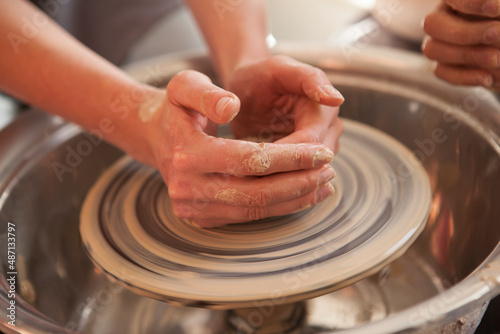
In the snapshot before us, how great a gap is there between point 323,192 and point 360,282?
32cm

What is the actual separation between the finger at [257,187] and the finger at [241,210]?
16 millimetres

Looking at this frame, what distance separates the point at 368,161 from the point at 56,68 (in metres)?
0.61

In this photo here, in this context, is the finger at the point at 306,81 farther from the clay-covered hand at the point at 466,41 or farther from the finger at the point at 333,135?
the clay-covered hand at the point at 466,41

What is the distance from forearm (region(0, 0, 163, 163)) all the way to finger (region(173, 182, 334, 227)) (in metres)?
0.18

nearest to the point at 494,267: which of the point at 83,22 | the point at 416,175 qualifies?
the point at 416,175

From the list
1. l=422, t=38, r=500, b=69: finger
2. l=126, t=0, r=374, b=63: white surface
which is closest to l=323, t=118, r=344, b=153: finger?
l=422, t=38, r=500, b=69: finger

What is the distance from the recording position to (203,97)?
680mm

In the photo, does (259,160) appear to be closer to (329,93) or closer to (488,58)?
(329,93)

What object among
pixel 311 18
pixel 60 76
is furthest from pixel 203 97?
pixel 311 18

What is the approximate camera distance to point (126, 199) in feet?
2.91

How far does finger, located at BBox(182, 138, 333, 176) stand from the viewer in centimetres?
66

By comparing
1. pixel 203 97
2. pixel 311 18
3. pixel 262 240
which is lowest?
pixel 311 18

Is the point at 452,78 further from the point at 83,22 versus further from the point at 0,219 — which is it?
the point at 83,22

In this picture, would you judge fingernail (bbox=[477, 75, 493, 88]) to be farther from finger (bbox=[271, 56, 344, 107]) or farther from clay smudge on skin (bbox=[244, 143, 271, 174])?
clay smudge on skin (bbox=[244, 143, 271, 174])
